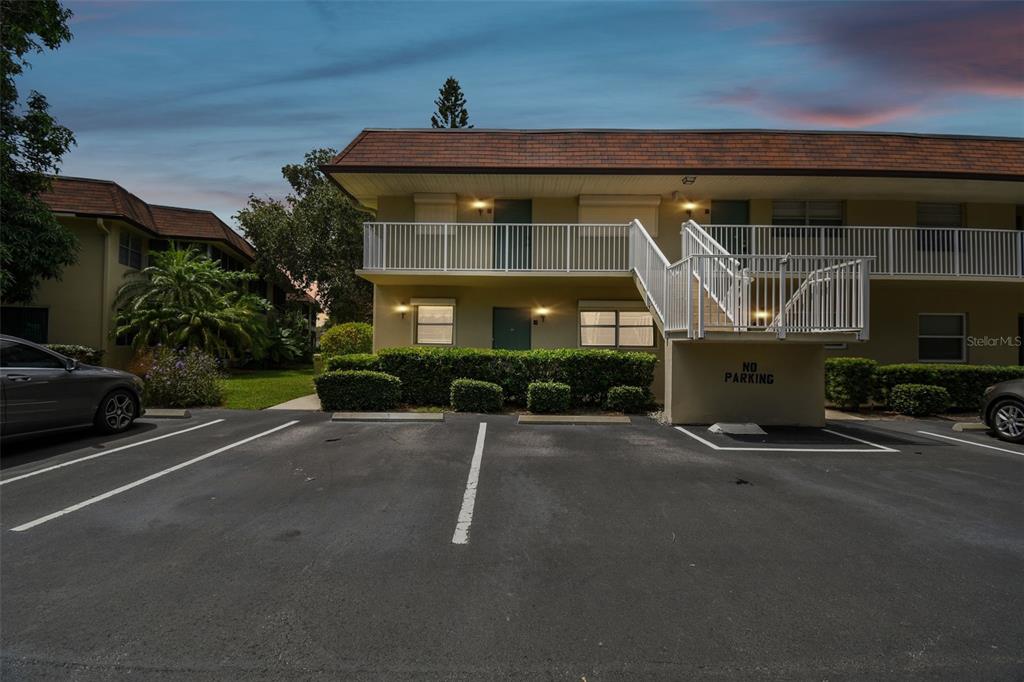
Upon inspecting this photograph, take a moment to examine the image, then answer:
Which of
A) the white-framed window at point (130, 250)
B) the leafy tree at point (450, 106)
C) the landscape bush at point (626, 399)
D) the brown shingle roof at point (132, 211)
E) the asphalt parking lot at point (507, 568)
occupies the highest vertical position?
the leafy tree at point (450, 106)

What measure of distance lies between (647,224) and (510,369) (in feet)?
21.5

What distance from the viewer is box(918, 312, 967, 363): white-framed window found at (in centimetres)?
1476

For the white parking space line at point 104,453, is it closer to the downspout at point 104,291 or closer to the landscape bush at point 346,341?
the landscape bush at point 346,341

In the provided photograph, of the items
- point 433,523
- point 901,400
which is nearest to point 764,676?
point 433,523

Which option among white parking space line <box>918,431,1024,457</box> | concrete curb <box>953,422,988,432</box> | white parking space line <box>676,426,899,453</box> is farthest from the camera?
concrete curb <box>953,422,988,432</box>

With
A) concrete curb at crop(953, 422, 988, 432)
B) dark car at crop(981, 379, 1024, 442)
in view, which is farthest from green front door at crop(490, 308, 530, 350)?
dark car at crop(981, 379, 1024, 442)

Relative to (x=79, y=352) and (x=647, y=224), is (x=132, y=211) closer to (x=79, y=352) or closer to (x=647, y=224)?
(x=79, y=352)

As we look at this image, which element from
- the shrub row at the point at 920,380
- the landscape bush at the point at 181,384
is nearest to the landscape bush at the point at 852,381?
the shrub row at the point at 920,380

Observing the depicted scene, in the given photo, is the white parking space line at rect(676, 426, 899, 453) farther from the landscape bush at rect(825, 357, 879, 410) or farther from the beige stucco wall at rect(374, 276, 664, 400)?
the beige stucco wall at rect(374, 276, 664, 400)

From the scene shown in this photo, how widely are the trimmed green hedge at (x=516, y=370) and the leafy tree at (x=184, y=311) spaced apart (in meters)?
9.93

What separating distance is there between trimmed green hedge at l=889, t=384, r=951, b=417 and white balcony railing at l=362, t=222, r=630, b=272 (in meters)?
6.80

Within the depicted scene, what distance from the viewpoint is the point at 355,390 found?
10.7 metres

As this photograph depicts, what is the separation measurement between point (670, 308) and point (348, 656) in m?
8.52

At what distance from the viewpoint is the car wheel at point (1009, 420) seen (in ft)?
27.5
